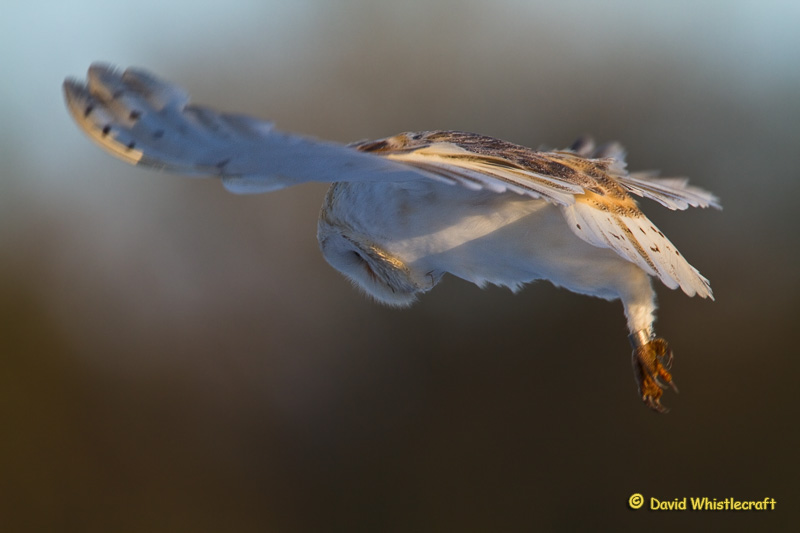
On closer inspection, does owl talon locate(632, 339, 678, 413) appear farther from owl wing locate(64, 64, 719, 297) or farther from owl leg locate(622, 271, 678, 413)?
owl wing locate(64, 64, 719, 297)

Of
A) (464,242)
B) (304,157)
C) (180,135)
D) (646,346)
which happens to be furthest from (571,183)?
(180,135)

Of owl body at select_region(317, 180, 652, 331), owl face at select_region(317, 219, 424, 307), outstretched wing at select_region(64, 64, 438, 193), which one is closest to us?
outstretched wing at select_region(64, 64, 438, 193)

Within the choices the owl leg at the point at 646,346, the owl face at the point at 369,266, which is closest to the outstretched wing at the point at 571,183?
the owl leg at the point at 646,346

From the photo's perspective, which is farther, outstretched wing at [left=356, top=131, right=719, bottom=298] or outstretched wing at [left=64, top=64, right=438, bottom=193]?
outstretched wing at [left=356, top=131, right=719, bottom=298]

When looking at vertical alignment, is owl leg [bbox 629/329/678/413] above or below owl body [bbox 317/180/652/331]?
below

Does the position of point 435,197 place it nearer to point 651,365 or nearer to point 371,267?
point 371,267

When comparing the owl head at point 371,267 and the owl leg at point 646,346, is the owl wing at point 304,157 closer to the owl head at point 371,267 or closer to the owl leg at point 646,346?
the owl leg at point 646,346

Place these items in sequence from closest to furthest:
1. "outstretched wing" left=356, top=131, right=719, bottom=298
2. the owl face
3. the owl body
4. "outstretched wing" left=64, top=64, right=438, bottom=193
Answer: "outstretched wing" left=64, top=64, right=438, bottom=193
"outstretched wing" left=356, top=131, right=719, bottom=298
the owl body
the owl face

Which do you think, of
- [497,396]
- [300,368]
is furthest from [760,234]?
[300,368]

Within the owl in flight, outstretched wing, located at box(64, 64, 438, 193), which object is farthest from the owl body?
outstretched wing, located at box(64, 64, 438, 193)
